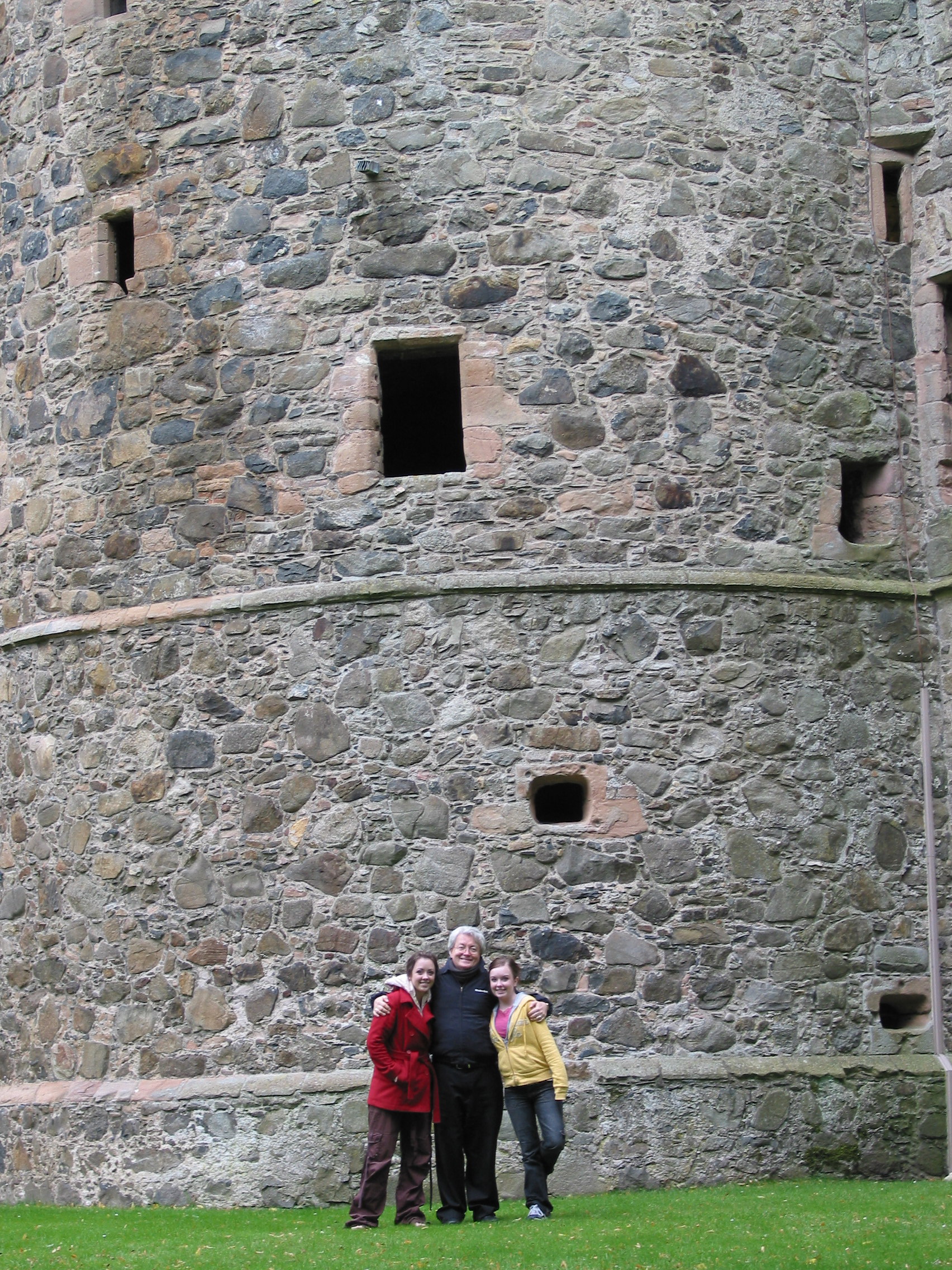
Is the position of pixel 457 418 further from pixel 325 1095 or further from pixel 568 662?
pixel 325 1095

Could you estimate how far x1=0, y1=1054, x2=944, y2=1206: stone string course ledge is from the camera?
993 centimetres

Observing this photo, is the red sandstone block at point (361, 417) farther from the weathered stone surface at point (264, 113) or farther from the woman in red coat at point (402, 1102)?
the woman in red coat at point (402, 1102)

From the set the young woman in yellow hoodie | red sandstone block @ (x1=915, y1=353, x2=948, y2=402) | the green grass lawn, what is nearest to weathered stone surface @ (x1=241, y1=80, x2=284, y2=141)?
red sandstone block @ (x1=915, y1=353, x2=948, y2=402)

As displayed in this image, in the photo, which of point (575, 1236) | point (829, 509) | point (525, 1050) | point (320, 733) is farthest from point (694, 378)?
point (575, 1236)

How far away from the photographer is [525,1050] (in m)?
8.48

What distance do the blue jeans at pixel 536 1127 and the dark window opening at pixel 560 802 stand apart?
226 centimetres

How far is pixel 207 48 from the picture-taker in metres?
11.5

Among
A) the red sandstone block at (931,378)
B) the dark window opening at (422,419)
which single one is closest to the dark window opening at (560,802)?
the dark window opening at (422,419)

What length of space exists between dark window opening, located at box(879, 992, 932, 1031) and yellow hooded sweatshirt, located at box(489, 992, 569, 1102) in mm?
2935

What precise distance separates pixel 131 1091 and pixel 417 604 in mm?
3113

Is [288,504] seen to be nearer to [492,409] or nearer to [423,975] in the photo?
[492,409]

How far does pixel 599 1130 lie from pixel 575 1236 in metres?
2.17

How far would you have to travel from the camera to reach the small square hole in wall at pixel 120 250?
1173 centimetres

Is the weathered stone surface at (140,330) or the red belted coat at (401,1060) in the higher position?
the weathered stone surface at (140,330)
